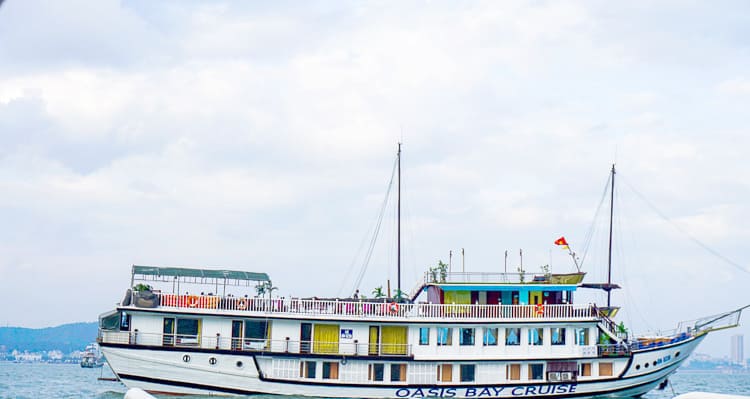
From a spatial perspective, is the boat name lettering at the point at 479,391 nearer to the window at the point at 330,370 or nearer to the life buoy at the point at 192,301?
the window at the point at 330,370

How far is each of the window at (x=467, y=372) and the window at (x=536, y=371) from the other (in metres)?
2.10

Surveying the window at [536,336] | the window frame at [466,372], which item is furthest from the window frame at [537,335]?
the window frame at [466,372]

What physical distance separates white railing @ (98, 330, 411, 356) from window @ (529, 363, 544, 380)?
14.4ft

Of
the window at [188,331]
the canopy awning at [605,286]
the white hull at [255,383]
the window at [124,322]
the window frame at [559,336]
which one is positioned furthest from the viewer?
the canopy awning at [605,286]

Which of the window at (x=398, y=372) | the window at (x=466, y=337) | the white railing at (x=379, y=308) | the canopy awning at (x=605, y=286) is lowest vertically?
the window at (x=398, y=372)

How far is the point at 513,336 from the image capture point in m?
27.2

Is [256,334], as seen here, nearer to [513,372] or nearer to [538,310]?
[513,372]

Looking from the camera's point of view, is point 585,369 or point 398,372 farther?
point 585,369

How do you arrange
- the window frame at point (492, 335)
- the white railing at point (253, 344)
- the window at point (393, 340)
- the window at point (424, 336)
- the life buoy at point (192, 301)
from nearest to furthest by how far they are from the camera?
the white railing at point (253, 344) < the life buoy at point (192, 301) < the window at point (393, 340) < the window at point (424, 336) < the window frame at point (492, 335)

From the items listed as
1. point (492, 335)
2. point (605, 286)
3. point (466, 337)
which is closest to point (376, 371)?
point (466, 337)

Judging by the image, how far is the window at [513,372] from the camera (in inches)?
1057

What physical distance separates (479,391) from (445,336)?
2.16m

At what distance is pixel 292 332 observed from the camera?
26.1 metres

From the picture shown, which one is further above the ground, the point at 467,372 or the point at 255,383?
the point at 467,372
